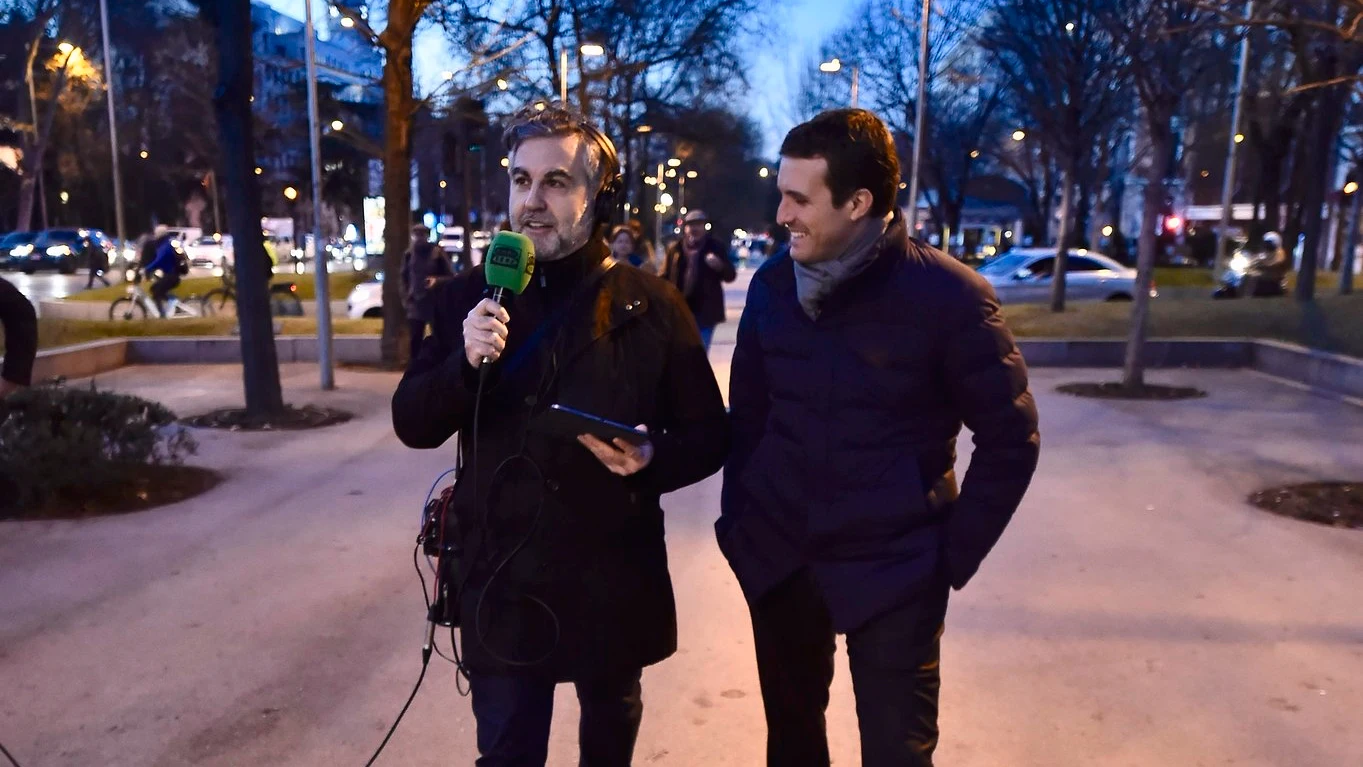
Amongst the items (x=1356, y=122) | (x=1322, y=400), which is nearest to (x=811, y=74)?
(x=1356, y=122)

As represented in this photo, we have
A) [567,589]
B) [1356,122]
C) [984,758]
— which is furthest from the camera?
[1356,122]

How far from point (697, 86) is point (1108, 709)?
A: 26.2 m

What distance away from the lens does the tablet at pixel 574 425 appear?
7.04ft

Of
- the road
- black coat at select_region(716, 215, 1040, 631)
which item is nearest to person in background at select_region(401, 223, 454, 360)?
black coat at select_region(716, 215, 1040, 631)

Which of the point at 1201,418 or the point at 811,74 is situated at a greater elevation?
the point at 811,74

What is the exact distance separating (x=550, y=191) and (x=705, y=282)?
8191mm

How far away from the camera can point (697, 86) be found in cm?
2838

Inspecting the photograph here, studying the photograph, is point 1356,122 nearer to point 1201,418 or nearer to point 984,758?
point 1201,418

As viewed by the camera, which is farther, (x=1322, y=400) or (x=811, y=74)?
(x=811, y=74)

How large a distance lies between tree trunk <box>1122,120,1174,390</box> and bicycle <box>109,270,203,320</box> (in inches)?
555

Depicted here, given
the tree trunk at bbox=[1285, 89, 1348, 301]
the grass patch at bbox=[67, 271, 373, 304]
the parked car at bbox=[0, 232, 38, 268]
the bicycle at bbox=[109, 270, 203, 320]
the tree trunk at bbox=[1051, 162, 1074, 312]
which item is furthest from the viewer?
the parked car at bbox=[0, 232, 38, 268]

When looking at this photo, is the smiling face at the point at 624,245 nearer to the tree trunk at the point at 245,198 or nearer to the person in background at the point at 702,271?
the person in background at the point at 702,271

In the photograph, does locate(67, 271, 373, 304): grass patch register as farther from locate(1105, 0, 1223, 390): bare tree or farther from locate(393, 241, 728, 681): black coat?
locate(393, 241, 728, 681): black coat

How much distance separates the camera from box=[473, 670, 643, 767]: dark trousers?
2.38 metres
